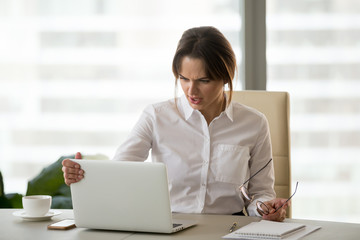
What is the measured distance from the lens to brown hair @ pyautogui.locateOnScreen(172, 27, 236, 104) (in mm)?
2109

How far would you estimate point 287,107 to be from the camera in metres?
2.40

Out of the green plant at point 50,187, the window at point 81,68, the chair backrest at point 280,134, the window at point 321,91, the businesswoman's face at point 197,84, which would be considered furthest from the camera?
the window at point 81,68

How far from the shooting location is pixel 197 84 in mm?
2119

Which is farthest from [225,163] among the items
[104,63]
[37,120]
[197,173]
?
[37,120]

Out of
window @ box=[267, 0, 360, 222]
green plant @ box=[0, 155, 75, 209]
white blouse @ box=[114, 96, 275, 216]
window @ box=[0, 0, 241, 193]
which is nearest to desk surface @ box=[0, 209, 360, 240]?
white blouse @ box=[114, 96, 275, 216]

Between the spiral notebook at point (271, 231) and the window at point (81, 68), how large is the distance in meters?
1.67

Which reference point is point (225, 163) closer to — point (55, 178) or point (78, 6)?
point (55, 178)

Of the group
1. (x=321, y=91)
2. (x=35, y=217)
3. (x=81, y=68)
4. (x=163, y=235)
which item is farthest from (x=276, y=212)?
(x=81, y=68)

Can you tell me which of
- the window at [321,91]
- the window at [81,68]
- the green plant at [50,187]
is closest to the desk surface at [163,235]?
the green plant at [50,187]

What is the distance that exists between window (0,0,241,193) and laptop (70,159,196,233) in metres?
1.63

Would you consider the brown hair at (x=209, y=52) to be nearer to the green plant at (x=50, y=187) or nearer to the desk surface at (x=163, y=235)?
the desk surface at (x=163, y=235)

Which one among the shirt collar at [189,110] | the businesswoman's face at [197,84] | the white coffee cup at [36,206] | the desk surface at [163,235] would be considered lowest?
the desk surface at [163,235]

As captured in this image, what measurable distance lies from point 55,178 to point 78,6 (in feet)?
3.31

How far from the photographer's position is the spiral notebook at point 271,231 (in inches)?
62.3
